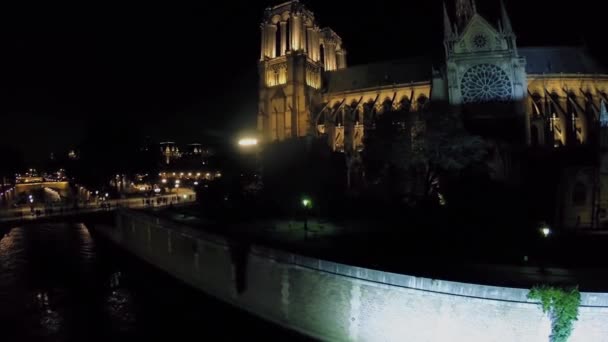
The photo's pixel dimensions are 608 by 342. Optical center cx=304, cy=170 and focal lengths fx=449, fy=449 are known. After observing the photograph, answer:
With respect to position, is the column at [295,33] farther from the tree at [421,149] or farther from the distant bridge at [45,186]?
the distant bridge at [45,186]

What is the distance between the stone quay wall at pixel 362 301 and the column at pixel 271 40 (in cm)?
4091

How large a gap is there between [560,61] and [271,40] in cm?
3642

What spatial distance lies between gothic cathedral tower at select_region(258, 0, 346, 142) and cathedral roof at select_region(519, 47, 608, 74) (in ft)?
86.3

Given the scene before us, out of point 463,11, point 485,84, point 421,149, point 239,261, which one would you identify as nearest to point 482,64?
point 485,84

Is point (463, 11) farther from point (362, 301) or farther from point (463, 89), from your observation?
point (362, 301)

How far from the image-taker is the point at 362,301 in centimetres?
1648

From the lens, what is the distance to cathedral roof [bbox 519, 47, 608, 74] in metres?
52.2

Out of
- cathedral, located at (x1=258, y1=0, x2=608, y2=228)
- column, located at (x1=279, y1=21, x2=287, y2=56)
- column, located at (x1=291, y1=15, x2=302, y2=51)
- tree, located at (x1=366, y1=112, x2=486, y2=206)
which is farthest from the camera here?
column, located at (x1=279, y1=21, x2=287, y2=56)

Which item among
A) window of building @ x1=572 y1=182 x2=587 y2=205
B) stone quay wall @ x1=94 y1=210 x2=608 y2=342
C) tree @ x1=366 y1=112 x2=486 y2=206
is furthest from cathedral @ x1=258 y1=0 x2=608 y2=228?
stone quay wall @ x1=94 y1=210 x2=608 y2=342

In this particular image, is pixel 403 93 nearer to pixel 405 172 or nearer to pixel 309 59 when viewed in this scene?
pixel 309 59

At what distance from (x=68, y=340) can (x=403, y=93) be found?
155 ft

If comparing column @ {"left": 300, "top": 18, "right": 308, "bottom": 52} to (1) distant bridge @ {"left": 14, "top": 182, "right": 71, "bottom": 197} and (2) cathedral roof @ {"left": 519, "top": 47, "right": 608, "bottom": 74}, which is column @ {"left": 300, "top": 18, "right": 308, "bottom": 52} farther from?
(1) distant bridge @ {"left": 14, "top": 182, "right": 71, "bottom": 197}

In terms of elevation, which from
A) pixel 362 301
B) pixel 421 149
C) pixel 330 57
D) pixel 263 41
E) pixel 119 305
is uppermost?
pixel 263 41

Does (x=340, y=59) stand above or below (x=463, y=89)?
above
